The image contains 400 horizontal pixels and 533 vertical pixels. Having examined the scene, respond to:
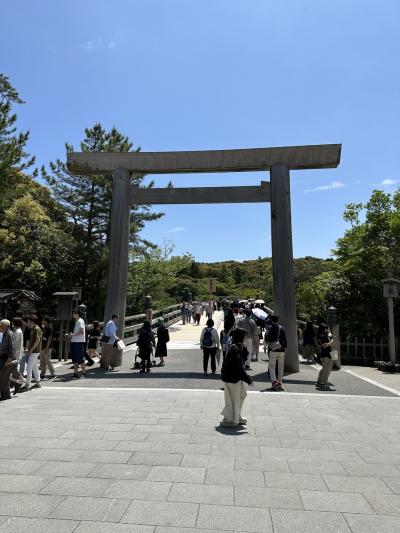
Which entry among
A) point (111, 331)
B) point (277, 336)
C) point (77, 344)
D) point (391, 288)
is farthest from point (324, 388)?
point (77, 344)

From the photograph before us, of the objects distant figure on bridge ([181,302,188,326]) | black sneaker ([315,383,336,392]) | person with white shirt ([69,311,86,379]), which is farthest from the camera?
distant figure on bridge ([181,302,188,326])

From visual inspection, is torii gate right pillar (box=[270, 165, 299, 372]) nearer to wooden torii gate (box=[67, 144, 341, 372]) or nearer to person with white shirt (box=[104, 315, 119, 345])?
wooden torii gate (box=[67, 144, 341, 372])

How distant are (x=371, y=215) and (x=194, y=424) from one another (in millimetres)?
13303

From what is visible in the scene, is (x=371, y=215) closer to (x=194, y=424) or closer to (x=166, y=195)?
(x=166, y=195)

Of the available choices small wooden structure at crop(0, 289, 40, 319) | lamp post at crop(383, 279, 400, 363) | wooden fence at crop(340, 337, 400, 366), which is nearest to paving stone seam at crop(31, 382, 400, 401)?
small wooden structure at crop(0, 289, 40, 319)

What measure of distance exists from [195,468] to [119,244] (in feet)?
25.9

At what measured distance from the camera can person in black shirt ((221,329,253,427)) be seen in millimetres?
5570

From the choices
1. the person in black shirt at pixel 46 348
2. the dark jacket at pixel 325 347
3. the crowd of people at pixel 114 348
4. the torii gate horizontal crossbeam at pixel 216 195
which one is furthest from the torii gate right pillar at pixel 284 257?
the person in black shirt at pixel 46 348

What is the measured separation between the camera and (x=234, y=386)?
566 centimetres

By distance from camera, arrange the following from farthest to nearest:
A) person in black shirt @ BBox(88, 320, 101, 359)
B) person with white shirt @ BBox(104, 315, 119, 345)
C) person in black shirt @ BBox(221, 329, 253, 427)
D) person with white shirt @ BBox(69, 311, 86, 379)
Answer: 1. person in black shirt @ BBox(88, 320, 101, 359)
2. person with white shirt @ BBox(104, 315, 119, 345)
3. person with white shirt @ BBox(69, 311, 86, 379)
4. person in black shirt @ BBox(221, 329, 253, 427)

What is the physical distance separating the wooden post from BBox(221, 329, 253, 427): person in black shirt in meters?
5.75

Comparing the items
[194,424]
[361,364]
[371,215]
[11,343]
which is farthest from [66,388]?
[371,215]

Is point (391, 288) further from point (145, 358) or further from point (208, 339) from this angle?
point (145, 358)

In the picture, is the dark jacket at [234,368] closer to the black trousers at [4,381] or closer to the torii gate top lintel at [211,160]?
the black trousers at [4,381]
